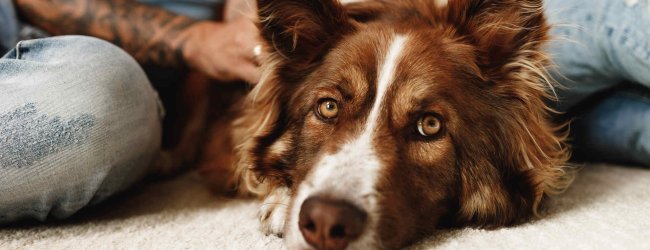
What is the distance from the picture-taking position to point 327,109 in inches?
74.4

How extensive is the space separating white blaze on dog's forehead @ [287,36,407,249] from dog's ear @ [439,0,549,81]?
0.30 meters

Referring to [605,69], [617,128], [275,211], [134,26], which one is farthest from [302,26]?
[617,128]

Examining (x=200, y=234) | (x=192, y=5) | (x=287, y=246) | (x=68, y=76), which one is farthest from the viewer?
(x=192, y=5)

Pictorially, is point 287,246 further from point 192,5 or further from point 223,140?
point 192,5

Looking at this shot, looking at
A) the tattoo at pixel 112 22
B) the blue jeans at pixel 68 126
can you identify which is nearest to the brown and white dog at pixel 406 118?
the blue jeans at pixel 68 126

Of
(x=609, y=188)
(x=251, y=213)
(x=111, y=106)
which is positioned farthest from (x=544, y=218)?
(x=111, y=106)

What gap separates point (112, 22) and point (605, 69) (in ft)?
6.87

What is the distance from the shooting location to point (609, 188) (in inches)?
83.5

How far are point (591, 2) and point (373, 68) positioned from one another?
92 centimetres

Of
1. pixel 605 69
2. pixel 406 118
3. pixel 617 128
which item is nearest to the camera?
pixel 406 118

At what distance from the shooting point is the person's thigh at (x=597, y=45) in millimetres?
2002

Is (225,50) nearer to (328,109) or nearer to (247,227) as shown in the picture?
(328,109)

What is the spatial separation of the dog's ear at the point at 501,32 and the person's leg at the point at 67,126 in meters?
1.19

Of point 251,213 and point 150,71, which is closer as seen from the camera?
point 251,213
